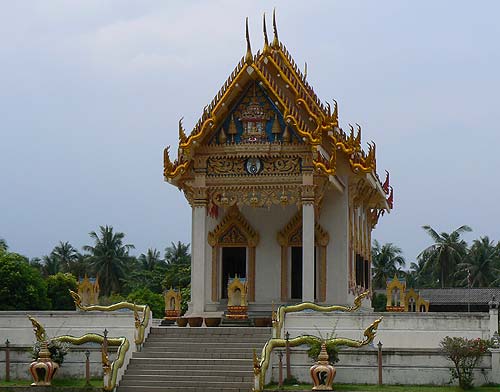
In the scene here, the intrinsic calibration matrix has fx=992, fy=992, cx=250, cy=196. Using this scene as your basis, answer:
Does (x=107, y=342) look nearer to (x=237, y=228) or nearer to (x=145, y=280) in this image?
(x=237, y=228)

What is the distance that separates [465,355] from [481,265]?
138 feet

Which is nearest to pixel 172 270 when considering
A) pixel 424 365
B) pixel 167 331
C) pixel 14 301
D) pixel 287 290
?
pixel 14 301

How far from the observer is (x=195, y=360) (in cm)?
2011

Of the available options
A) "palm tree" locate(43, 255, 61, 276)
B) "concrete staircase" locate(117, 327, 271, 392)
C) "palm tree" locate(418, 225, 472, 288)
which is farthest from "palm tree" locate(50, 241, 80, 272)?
"concrete staircase" locate(117, 327, 271, 392)

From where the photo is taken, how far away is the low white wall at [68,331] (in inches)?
797

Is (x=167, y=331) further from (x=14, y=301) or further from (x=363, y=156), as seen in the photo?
(x=14, y=301)

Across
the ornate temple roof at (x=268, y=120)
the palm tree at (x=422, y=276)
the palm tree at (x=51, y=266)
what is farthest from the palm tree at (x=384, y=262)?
the ornate temple roof at (x=268, y=120)

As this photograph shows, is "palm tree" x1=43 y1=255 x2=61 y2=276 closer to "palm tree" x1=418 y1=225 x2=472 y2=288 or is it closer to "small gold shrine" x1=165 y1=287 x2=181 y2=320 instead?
"palm tree" x1=418 y1=225 x2=472 y2=288

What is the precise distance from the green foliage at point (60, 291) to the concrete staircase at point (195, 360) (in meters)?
22.4

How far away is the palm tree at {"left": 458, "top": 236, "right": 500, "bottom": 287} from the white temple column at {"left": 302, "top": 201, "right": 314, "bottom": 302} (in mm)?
36865

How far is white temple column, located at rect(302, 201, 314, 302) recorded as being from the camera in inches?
924

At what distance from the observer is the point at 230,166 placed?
24.7 metres

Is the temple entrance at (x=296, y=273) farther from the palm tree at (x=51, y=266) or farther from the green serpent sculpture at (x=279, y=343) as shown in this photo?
the palm tree at (x=51, y=266)

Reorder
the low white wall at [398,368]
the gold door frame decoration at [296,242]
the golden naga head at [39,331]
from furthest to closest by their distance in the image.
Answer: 1. the gold door frame decoration at [296,242]
2. the golden naga head at [39,331]
3. the low white wall at [398,368]
